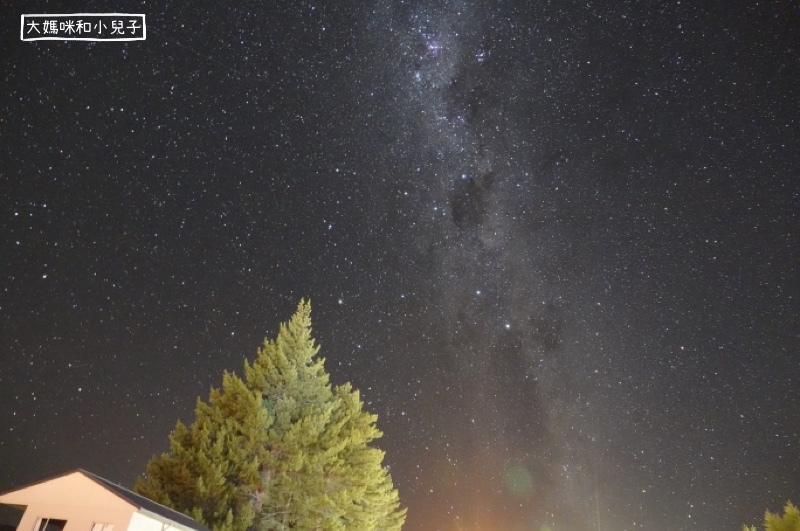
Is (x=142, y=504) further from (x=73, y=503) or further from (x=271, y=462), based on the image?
(x=271, y=462)

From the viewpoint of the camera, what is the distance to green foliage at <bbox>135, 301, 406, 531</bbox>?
15.8m

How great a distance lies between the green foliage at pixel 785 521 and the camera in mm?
25719

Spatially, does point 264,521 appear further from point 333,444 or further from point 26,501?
point 26,501

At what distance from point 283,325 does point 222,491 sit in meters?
5.83

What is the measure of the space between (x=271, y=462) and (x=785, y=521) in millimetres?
24280

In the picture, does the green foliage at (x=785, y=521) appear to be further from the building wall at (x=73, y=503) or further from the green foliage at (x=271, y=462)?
the building wall at (x=73, y=503)

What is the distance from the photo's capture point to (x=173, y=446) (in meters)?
16.6

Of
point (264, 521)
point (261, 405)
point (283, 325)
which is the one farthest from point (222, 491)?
point (283, 325)

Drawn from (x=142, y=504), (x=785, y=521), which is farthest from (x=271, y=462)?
(x=785, y=521)

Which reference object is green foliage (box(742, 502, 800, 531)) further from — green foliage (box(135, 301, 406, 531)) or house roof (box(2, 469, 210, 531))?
house roof (box(2, 469, 210, 531))

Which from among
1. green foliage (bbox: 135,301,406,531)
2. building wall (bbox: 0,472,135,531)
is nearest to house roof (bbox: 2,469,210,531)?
building wall (bbox: 0,472,135,531)

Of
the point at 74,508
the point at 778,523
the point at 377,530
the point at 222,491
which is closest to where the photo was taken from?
the point at 74,508

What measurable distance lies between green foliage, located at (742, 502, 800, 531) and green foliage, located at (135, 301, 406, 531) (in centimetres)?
1991

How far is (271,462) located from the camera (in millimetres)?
16531
